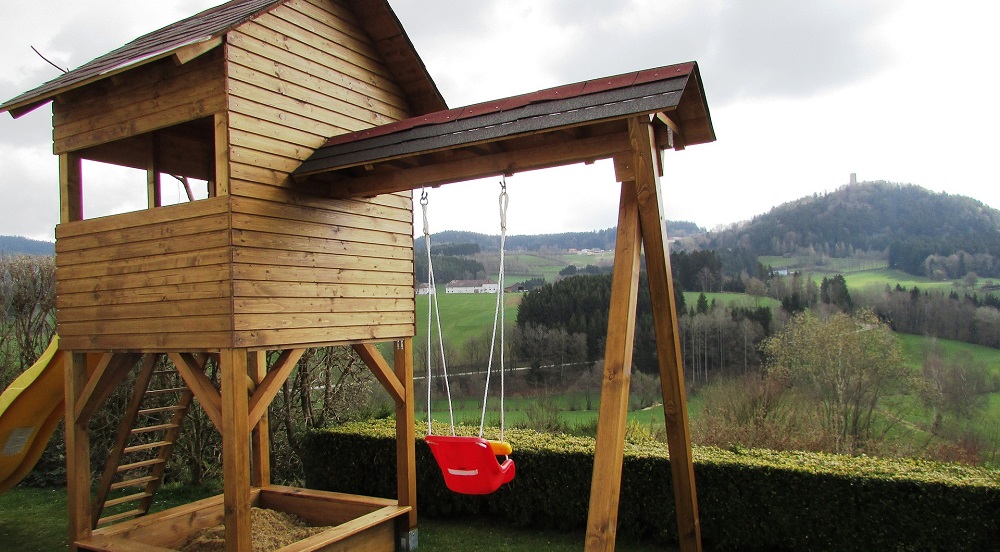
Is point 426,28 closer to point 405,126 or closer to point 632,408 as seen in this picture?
point 405,126

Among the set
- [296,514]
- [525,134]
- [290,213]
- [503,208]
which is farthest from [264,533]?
[525,134]

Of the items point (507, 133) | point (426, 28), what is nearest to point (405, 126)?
point (507, 133)

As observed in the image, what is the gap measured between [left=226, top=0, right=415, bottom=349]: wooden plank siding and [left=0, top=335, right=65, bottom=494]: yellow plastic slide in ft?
10.7

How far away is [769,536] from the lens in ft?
18.5

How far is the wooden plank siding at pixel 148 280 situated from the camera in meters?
4.71

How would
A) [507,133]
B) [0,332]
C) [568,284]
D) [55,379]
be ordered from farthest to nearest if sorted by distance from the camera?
[568,284] < [0,332] < [55,379] < [507,133]

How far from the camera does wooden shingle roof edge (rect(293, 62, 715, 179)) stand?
3.56m

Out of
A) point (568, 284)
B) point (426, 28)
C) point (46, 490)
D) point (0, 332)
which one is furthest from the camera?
point (568, 284)

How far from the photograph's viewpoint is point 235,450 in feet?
15.0

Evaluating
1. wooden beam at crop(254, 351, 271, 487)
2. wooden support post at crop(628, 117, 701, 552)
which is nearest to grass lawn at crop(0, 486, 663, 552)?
wooden beam at crop(254, 351, 271, 487)

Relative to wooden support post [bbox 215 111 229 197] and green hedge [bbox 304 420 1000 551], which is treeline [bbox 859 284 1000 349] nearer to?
green hedge [bbox 304 420 1000 551]

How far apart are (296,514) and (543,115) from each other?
477 cm

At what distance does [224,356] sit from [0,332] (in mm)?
8461

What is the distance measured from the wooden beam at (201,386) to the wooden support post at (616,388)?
270 cm
